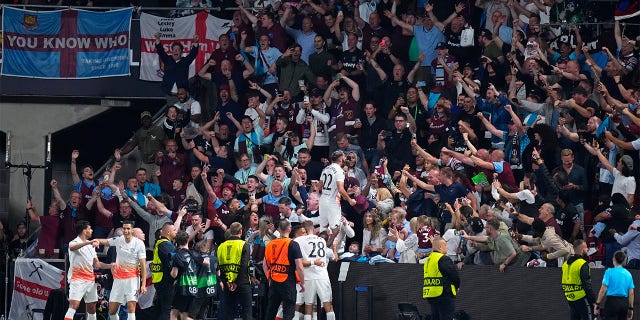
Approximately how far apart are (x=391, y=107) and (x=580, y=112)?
14.6 feet

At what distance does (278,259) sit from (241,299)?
98 cm

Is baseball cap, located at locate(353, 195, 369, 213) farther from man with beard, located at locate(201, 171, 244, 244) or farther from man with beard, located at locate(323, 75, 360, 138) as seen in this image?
man with beard, located at locate(323, 75, 360, 138)

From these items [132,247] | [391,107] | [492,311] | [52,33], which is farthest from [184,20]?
[492,311]

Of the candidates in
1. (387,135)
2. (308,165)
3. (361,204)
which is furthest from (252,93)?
(361,204)

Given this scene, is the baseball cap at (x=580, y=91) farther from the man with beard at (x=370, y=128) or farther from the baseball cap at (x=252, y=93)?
the baseball cap at (x=252, y=93)

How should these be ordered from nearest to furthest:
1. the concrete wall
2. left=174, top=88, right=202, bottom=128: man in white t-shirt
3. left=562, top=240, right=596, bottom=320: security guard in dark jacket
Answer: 1. left=562, top=240, right=596, bottom=320: security guard in dark jacket
2. left=174, top=88, right=202, bottom=128: man in white t-shirt
3. the concrete wall

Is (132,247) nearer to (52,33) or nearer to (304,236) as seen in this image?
(304,236)

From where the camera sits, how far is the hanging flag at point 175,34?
31547 millimetres

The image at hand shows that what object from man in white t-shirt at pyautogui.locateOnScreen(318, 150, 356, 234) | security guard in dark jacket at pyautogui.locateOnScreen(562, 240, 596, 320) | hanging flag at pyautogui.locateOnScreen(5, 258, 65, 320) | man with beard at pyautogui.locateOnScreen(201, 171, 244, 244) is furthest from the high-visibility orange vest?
hanging flag at pyautogui.locateOnScreen(5, 258, 65, 320)

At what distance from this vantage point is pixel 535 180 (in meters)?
23.1

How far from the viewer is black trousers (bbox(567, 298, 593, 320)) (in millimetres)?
20250

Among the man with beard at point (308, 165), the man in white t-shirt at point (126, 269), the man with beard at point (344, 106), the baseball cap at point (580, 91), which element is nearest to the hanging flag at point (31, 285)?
the man in white t-shirt at point (126, 269)

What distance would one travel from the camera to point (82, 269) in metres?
23.0

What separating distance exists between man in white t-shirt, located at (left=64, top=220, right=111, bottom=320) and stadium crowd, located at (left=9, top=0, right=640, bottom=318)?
2022 millimetres
